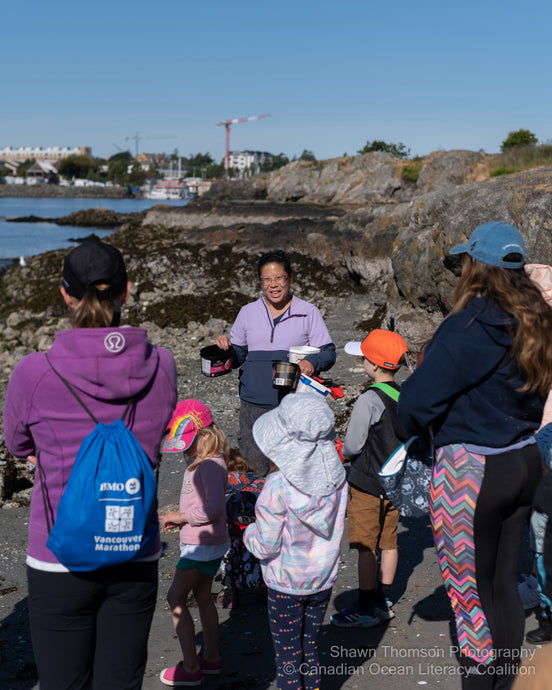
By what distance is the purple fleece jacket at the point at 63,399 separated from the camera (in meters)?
2.20

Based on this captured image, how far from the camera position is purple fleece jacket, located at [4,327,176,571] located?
7.23 feet

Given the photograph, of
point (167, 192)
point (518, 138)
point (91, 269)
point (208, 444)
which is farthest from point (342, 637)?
point (167, 192)

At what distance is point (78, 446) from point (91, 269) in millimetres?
574

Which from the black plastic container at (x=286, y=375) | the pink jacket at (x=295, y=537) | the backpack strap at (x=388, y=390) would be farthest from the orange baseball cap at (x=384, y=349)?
the pink jacket at (x=295, y=537)

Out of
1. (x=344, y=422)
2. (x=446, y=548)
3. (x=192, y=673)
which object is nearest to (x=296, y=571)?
(x=446, y=548)

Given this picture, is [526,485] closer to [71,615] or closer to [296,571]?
[296,571]

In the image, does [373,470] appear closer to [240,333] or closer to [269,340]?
[269,340]

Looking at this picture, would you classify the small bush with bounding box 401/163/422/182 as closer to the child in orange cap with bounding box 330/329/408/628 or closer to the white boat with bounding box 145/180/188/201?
the child in orange cap with bounding box 330/329/408/628

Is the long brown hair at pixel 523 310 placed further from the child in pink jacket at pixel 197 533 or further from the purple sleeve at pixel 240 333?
the purple sleeve at pixel 240 333

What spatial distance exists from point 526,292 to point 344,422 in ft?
20.1

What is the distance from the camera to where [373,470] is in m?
3.81

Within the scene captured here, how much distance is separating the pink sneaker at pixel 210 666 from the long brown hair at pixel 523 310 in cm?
208

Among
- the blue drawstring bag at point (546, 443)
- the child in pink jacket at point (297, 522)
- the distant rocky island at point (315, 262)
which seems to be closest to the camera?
the child in pink jacket at point (297, 522)

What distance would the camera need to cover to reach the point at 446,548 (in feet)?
8.95
